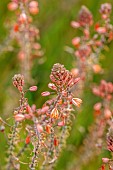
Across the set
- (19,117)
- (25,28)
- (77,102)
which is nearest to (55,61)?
(25,28)

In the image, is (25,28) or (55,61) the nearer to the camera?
(25,28)

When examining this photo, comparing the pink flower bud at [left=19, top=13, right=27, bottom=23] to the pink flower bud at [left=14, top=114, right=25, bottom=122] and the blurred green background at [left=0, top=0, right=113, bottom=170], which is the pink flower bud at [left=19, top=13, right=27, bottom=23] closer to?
the blurred green background at [left=0, top=0, right=113, bottom=170]

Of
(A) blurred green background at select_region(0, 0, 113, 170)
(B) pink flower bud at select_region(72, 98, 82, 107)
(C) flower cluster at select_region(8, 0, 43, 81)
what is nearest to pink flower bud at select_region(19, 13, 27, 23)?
(C) flower cluster at select_region(8, 0, 43, 81)

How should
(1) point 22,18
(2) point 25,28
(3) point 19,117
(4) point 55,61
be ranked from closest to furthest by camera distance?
(3) point 19,117, (1) point 22,18, (2) point 25,28, (4) point 55,61

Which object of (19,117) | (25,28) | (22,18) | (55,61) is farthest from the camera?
(55,61)

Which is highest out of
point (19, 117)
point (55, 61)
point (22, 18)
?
point (55, 61)

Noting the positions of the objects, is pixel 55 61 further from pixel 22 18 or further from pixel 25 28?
pixel 22 18

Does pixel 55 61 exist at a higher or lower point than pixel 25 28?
higher

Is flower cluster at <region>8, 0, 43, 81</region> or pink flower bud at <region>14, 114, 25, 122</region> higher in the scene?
flower cluster at <region>8, 0, 43, 81</region>

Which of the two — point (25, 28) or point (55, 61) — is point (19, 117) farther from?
point (55, 61)

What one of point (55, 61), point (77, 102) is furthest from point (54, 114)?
point (55, 61)
